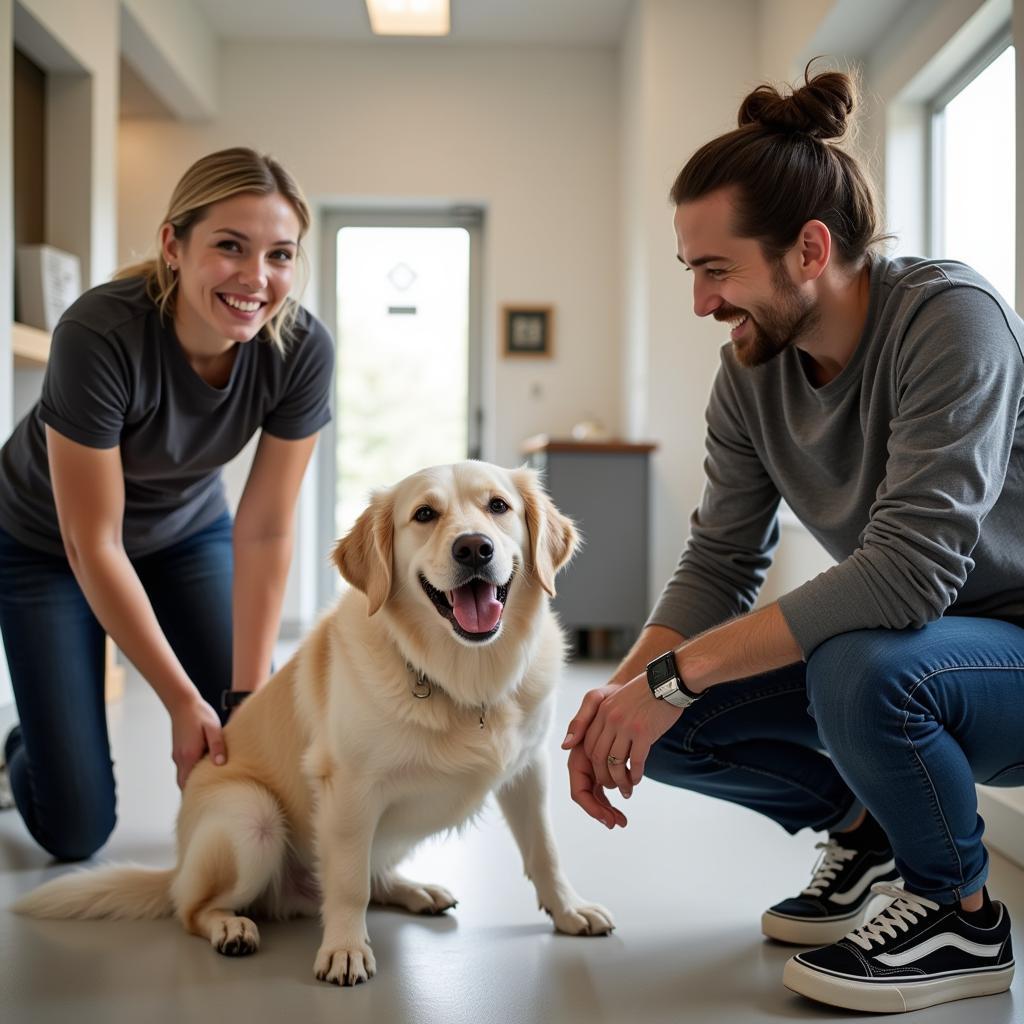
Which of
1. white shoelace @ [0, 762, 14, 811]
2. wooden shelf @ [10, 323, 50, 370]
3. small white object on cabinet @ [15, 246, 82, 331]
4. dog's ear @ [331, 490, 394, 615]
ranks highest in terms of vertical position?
small white object on cabinet @ [15, 246, 82, 331]

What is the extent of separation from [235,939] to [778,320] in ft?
3.97

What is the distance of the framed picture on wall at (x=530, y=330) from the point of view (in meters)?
5.84

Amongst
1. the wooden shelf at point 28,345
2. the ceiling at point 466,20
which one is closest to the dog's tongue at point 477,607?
the wooden shelf at point 28,345

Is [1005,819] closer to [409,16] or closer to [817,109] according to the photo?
[817,109]

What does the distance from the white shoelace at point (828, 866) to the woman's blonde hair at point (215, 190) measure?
132 cm

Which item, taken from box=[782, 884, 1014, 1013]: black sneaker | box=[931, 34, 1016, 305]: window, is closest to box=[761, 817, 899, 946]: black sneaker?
box=[782, 884, 1014, 1013]: black sneaker

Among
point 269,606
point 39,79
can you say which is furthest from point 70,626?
point 39,79

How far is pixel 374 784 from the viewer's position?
154 centimetres

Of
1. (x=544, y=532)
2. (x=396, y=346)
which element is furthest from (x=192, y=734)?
(x=396, y=346)

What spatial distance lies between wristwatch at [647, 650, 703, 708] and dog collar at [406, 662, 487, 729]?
28 centimetres

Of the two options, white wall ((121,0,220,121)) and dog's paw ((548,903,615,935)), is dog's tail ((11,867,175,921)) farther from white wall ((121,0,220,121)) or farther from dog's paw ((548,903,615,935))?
white wall ((121,0,220,121))

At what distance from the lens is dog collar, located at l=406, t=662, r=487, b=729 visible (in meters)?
1.55

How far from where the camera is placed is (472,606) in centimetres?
153

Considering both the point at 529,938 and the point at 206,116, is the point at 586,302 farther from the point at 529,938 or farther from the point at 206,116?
the point at 529,938
